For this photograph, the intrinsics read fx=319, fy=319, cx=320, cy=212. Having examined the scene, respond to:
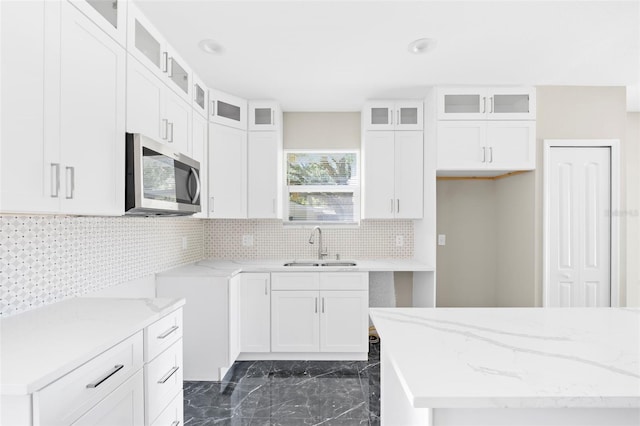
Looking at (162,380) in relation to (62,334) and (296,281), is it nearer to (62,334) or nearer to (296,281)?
(62,334)

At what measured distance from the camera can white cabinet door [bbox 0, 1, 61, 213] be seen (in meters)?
0.99

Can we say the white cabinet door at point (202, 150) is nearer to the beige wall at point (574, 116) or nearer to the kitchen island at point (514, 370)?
the kitchen island at point (514, 370)

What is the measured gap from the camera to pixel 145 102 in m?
1.79

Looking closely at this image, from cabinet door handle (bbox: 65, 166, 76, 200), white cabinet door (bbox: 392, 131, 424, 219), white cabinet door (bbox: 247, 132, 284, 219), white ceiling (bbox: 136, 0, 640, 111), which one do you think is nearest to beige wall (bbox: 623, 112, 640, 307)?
white ceiling (bbox: 136, 0, 640, 111)

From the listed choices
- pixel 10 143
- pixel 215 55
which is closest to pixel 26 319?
pixel 10 143

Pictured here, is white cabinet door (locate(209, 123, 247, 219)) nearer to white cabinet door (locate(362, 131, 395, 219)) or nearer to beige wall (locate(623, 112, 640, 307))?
white cabinet door (locate(362, 131, 395, 219))

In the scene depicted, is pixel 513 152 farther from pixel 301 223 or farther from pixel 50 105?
pixel 50 105

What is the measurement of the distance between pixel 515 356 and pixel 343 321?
200 cm

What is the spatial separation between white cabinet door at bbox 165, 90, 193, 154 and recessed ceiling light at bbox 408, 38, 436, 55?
1.65 meters

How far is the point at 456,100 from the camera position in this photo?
112 inches

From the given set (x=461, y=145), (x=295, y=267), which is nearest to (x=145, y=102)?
(x=295, y=267)

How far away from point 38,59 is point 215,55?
135 centimetres

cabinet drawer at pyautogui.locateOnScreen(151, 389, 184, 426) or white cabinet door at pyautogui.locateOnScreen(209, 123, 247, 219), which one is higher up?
white cabinet door at pyautogui.locateOnScreen(209, 123, 247, 219)

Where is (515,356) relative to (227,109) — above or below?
below
